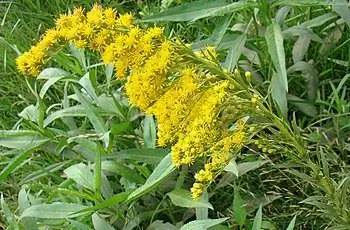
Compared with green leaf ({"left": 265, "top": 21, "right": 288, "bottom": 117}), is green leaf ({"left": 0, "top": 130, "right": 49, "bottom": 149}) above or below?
below

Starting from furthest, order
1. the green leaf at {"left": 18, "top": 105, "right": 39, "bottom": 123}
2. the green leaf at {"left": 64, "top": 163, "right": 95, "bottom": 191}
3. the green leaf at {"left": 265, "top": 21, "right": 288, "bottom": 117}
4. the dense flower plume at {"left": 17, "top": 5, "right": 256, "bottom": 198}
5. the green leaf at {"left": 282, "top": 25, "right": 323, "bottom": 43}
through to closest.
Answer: the green leaf at {"left": 18, "top": 105, "right": 39, "bottom": 123}
the green leaf at {"left": 282, "top": 25, "right": 323, "bottom": 43}
the green leaf at {"left": 64, "top": 163, "right": 95, "bottom": 191}
the green leaf at {"left": 265, "top": 21, "right": 288, "bottom": 117}
the dense flower plume at {"left": 17, "top": 5, "right": 256, "bottom": 198}

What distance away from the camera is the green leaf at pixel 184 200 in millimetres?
2039

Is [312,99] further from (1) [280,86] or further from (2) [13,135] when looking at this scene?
(2) [13,135]

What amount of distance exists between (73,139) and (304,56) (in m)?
0.73

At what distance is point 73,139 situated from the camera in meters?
2.34

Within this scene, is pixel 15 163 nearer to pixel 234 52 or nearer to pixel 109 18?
pixel 234 52

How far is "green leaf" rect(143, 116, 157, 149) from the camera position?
224 centimetres

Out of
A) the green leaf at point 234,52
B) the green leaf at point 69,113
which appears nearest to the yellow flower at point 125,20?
the green leaf at point 234,52

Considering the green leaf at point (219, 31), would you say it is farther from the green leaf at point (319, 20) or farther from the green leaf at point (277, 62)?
the green leaf at point (319, 20)

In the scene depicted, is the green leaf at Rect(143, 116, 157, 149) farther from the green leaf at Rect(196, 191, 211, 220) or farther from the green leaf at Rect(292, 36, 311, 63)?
the green leaf at Rect(292, 36, 311, 63)

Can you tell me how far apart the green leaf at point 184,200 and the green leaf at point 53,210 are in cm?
24

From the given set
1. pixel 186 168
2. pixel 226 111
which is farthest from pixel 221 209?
pixel 226 111

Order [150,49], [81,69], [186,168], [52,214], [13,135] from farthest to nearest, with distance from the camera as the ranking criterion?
1. [81,69]
2. [13,135]
3. [186,168]
4. [52,214]
5. [150,49]

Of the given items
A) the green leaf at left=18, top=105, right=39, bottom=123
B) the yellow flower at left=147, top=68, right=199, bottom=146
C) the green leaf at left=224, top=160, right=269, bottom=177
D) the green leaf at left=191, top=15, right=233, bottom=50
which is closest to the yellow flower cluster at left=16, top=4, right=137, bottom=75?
the yellow flower at left=147, top=68, right=199, bottom=146
